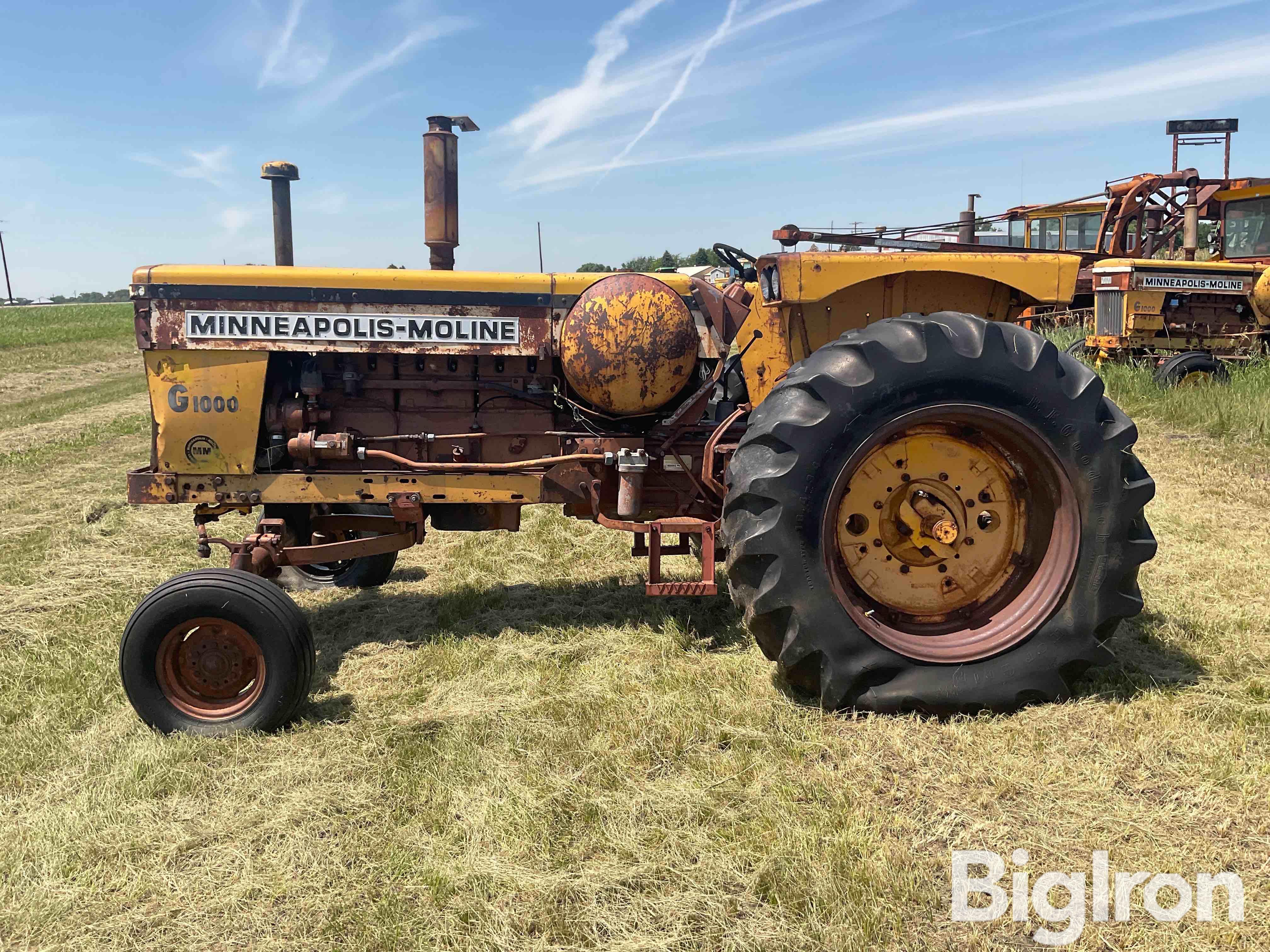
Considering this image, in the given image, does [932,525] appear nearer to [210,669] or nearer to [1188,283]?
[210,669]

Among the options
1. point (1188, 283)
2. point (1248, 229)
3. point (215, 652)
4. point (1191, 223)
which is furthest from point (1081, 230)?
point (215, 652)

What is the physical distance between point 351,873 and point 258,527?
1733mm

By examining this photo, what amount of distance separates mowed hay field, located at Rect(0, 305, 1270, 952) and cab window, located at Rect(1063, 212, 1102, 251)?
40.1 ft

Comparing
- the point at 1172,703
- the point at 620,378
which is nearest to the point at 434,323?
the point at 620,378

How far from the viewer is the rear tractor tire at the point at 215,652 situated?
2.84m

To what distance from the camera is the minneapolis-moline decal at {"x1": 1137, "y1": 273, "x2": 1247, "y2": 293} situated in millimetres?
9547

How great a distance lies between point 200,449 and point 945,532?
9.59 ft

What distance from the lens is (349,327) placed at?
11.0 ft

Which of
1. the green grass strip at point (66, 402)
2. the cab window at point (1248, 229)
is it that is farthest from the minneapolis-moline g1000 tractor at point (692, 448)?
the cab window at point (1248, 229)

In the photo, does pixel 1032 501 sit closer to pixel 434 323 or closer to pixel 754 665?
pixel 754 665

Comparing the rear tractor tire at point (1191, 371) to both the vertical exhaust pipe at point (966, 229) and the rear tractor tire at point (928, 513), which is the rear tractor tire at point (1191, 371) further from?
the rear tractor tire at point (928, 513)

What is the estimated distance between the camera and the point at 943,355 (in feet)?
9.16

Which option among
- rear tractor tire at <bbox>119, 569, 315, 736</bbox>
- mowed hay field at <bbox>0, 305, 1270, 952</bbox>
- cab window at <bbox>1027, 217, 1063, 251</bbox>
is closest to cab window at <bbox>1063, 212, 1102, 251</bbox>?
cab window at <bbox>1027, 217, 1063, 251</bbox>

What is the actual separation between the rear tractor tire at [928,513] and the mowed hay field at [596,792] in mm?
183
